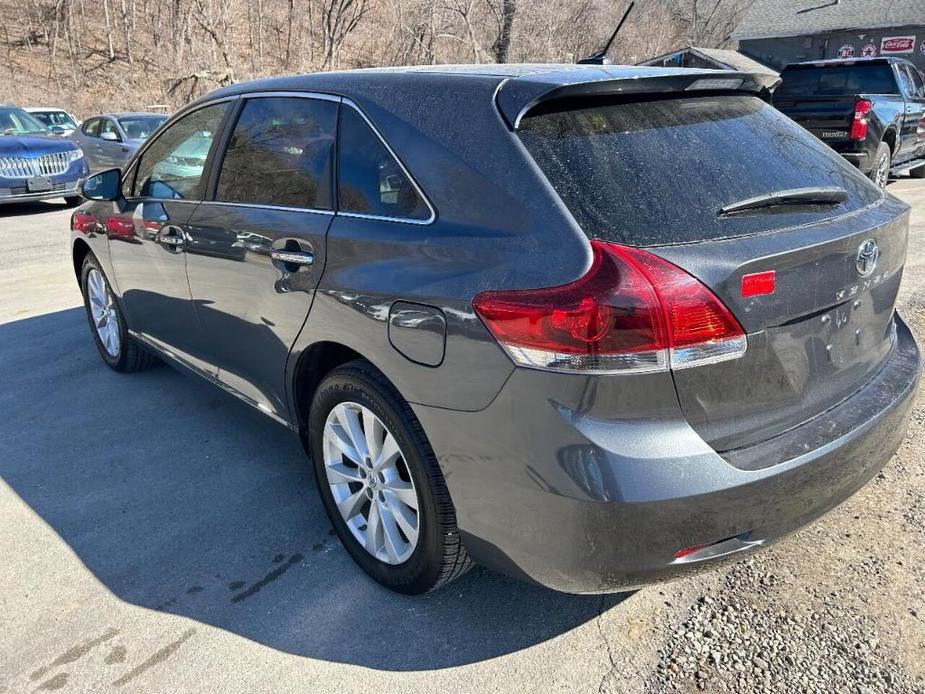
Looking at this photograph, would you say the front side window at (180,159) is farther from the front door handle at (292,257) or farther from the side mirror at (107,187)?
the front door handle at (292,257)

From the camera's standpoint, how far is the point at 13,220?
38.1 feet

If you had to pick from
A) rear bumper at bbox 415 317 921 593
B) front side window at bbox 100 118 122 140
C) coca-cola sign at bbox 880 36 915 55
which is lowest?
coca-cola sign at bbox 880 36 915 55

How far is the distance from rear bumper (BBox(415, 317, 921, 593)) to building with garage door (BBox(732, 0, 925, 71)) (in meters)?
37.3

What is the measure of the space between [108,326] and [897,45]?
40.5m

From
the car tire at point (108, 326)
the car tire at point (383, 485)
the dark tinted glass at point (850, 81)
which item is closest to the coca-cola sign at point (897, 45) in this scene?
the dark tinted glass at point (850, 81)

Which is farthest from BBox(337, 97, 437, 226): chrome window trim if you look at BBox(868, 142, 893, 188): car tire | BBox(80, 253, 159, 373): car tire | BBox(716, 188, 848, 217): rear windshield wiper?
BBox(868, 142, 893, 188): car tire

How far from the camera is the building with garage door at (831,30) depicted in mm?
35062

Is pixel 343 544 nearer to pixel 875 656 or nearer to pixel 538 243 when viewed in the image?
pixel 538 243

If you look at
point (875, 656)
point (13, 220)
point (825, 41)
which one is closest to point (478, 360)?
point (875, 656)

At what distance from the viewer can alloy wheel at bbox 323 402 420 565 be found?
8.32 feet

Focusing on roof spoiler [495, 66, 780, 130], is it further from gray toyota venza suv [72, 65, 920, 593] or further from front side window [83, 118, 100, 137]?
front side window [83, 118, 100, 137]

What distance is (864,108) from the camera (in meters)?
9.46

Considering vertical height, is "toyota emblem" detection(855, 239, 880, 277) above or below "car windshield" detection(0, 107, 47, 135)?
above

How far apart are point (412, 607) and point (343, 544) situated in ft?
1.40
